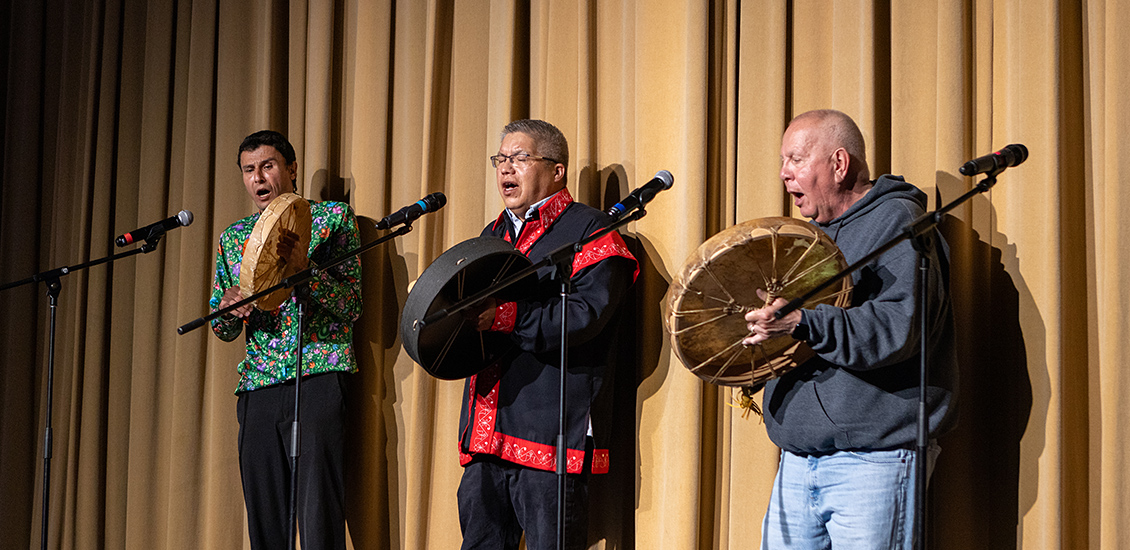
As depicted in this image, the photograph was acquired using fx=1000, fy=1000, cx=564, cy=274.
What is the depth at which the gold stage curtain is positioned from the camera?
2.75 metres

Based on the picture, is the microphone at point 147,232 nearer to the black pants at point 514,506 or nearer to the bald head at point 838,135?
the black pants at point 514,506

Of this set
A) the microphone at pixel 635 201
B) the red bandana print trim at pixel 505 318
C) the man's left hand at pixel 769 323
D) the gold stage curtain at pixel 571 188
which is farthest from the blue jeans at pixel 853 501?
the red bandana print trim at pixel 505 318

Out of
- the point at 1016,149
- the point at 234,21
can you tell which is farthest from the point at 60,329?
the point at 1016,149

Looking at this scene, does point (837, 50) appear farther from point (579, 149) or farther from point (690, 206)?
point (579, 149)

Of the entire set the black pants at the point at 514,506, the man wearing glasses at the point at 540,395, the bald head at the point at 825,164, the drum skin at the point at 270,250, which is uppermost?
the bald head at the point at 825,164

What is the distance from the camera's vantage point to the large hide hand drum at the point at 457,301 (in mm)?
2688

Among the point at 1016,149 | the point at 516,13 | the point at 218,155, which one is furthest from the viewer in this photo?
the point at 218,155

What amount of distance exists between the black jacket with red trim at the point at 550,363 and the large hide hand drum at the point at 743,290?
0.50 meters

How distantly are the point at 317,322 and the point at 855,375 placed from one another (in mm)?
1974

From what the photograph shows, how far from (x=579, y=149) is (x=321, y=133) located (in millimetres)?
1231

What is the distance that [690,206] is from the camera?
3.29 m

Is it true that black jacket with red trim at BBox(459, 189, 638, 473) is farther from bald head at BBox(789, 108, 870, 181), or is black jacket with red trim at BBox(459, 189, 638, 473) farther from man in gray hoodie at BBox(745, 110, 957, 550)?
bald head at BBox(789, 108, 870, 181)

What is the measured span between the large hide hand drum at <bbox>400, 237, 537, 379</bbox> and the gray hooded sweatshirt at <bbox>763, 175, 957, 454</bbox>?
2.85ft

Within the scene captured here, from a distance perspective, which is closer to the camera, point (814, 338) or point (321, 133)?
point (814, 338)
